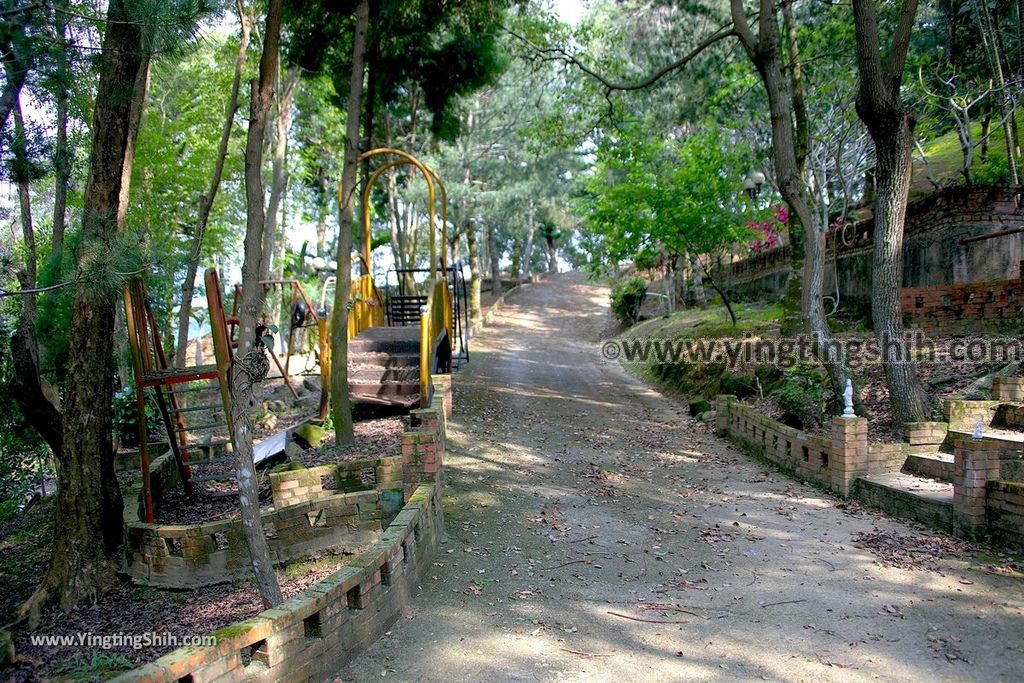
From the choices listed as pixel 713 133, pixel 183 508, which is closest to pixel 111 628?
pixel 183 508

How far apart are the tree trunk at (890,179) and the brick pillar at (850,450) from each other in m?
1.46

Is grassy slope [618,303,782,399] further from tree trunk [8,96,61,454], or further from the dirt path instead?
tree trunk [8,96,61,454]

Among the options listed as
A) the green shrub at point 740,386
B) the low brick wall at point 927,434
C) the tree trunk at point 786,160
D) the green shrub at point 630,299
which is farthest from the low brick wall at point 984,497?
the green shrub at point 630,299

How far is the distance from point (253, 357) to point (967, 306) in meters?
10.9

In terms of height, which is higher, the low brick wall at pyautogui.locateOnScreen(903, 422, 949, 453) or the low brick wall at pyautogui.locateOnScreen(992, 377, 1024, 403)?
the low brick wall at pyautogui.locateOnScreen(992, 377, 1024, 403)

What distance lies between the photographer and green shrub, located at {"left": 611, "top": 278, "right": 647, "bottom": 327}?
27.7 meters

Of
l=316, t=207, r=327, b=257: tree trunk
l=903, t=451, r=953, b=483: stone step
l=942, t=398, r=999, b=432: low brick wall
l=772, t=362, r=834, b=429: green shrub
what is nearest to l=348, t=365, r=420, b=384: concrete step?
l=772, t=362, r=834, b=429: green shrub

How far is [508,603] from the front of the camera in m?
5.44

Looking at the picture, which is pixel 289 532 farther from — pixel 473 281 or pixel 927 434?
pixel 473 281

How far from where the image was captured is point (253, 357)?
204 inches

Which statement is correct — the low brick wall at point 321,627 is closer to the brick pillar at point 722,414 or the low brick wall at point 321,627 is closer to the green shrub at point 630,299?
the brick pillar at point 722,414

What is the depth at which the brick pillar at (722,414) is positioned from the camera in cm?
1165

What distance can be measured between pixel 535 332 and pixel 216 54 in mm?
15083

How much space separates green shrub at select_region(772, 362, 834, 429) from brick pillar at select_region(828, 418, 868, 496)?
6.60 ft
